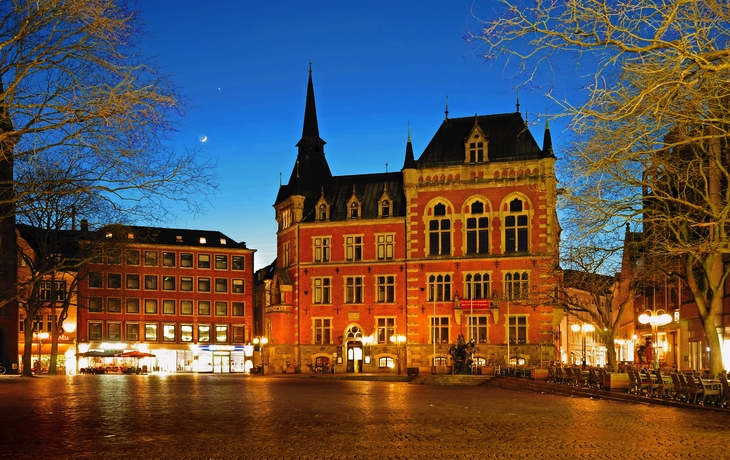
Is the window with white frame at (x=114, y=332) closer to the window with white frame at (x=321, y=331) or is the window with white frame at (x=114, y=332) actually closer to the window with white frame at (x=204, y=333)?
the window with white frame at (x=204, y=333)

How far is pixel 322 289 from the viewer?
6806 cm

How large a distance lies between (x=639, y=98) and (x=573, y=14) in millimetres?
1803

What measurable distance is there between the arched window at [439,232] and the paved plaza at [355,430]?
36.7 m

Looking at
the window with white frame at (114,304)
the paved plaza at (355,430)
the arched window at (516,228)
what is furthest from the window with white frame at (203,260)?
the paved plaza at (355,430)

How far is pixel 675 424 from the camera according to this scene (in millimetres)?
19406

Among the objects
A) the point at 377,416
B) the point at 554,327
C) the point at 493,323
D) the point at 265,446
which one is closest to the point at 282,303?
the point at 493,323

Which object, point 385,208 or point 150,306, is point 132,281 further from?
point 385,208

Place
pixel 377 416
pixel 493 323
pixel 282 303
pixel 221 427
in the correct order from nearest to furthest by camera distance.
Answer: pixel 221 427
pixel 377 416
pixel 493 323
pixel 282 303

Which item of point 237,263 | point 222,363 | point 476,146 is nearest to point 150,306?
point 222,363

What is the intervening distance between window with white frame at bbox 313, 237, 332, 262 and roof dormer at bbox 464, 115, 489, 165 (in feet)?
43.1

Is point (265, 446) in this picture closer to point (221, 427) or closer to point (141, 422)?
point (221, 427)

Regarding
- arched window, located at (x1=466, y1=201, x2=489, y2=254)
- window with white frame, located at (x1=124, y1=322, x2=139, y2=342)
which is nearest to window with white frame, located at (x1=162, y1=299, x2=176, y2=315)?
window with white frame, located at (x1=124, y1=322, x2=139, y2=342)

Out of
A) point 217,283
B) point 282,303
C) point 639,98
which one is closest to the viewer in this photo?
point 639,98

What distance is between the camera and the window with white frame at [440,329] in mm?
63469
